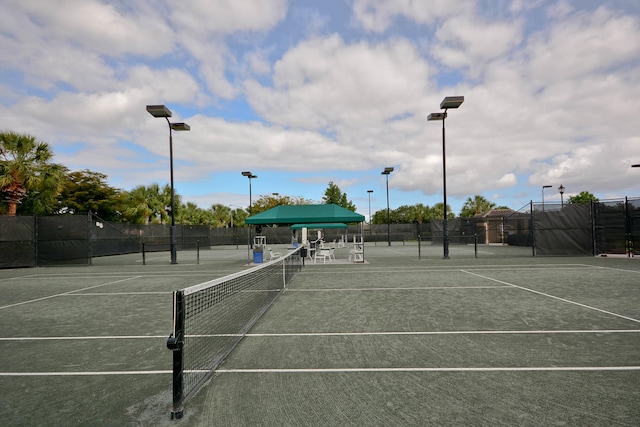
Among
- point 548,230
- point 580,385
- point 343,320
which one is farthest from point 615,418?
point 548,230

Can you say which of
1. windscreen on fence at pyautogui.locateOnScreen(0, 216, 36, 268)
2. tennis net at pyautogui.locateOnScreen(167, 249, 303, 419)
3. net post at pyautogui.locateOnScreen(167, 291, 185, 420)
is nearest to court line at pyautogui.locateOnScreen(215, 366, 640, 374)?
tennis net at pyautogui.locateOnScreen(167, 249, 303, 419)

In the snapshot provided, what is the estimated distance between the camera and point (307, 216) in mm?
21984

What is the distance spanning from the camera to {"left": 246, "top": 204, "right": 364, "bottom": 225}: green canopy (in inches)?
847

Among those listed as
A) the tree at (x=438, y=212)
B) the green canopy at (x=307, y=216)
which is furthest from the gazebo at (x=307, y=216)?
the tree at (x=438, y=212)

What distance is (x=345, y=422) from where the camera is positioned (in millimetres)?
3428

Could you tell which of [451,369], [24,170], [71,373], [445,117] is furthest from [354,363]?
[24,170]

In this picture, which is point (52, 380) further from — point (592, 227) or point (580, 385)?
point (592, 227)

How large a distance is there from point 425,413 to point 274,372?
1962 millimetres

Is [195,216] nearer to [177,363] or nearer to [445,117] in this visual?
[445,117]

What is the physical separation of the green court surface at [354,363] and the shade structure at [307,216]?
11.6m

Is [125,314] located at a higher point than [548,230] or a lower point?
lower

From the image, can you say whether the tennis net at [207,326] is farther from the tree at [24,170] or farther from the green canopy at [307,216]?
the tree at [24,170]

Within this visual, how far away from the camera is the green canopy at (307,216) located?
21.5 m

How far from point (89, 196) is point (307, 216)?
47.1 metres
